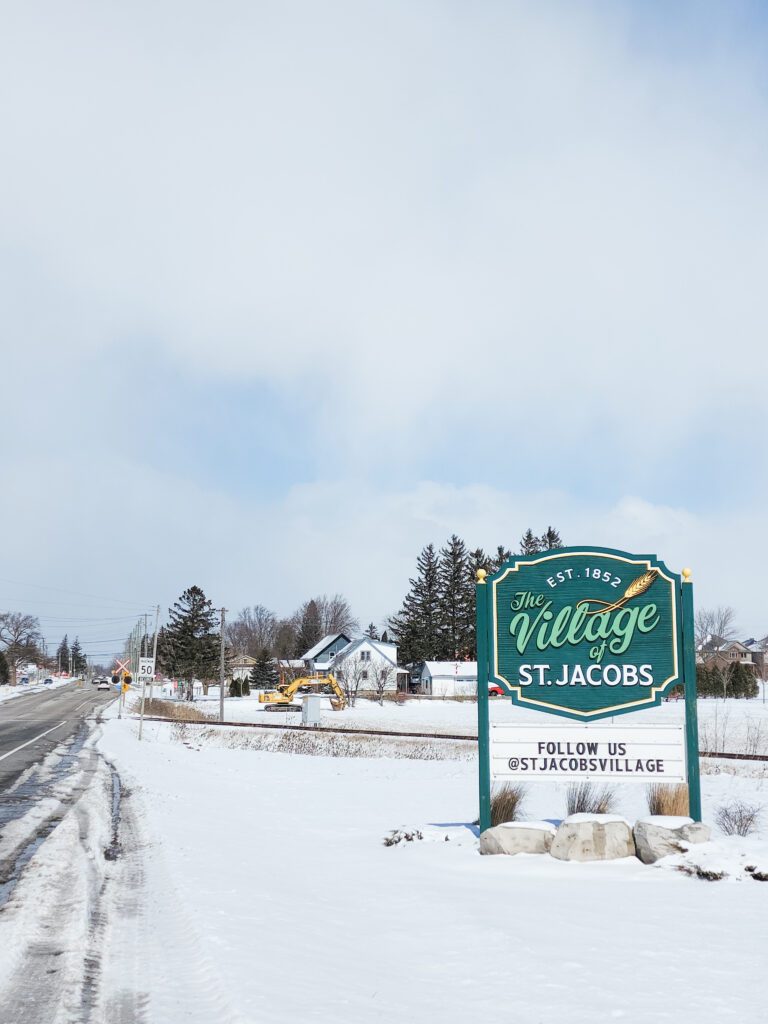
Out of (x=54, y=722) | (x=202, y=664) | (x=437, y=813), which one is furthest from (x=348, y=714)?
A: (x=437, y=813)

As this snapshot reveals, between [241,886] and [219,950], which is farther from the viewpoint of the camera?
[241,886]

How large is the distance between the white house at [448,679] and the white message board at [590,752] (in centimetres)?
7152

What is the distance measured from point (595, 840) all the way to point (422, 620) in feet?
292

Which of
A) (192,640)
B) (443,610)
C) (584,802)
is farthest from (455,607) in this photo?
(584,802)

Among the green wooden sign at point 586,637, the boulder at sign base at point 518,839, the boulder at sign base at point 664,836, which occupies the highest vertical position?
the green wooden sign at point 586,637

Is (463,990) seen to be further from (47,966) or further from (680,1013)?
(47,966)

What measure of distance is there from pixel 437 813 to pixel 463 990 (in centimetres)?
870

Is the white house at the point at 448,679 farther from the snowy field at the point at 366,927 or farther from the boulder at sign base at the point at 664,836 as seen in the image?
the boulder at sign base at the point at 664,836

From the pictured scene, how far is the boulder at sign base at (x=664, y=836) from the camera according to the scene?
9.09m

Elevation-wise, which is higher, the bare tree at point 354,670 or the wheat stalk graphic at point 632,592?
the wheat stalk graphic at point 632,592

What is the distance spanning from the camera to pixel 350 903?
304 inches

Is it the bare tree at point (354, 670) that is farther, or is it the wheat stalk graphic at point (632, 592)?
the bare tree at point (354, 670)

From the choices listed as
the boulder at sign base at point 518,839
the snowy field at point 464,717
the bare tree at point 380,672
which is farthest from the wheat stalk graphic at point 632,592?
the bare tree at point 380,672

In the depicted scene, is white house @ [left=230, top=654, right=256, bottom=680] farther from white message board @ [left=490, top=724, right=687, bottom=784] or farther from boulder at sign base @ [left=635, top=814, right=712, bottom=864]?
boulder at sign base @ [left=635, top=814, right=712, bottom=864]
